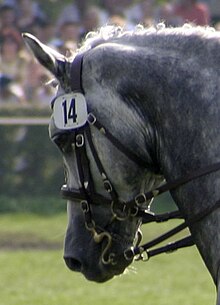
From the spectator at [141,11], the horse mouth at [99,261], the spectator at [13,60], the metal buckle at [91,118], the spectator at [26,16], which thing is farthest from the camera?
the spectator at [141,11]

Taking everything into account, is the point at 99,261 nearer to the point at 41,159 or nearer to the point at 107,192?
the point at 107,192

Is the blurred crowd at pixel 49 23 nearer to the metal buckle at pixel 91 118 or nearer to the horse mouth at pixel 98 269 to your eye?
the horse mouth at pixel 98 269

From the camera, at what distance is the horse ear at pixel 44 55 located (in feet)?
14.5

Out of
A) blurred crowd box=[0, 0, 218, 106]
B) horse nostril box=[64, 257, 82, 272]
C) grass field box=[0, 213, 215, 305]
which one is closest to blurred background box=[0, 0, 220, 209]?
Answer: blurred crowd box=[0, 0, 218, 106]

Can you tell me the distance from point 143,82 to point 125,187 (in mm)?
400

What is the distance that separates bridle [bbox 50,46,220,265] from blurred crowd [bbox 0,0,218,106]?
9.98 metres

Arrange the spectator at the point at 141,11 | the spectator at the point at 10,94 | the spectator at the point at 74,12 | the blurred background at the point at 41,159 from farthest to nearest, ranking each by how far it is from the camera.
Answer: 1. the spectator at the point at 141,11
2. the spectator at the point at 74,12
3. the spectator at the point at 10,94
4. the blurred background at the point at 41,159

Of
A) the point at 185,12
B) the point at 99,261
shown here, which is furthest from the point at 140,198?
the point at 185,12

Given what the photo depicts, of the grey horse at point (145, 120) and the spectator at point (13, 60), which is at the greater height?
the grey horse at point (145, 120)

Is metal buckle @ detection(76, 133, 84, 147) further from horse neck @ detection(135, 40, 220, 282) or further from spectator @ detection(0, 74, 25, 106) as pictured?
spectator @ detection(0, 74, 25, 106)

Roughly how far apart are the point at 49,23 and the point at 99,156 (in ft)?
37.0

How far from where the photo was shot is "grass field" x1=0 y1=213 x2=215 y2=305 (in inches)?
380

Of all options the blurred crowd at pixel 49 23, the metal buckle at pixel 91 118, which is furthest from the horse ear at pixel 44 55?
the blurred crowd at pixel 49 23

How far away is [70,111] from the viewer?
447cm
